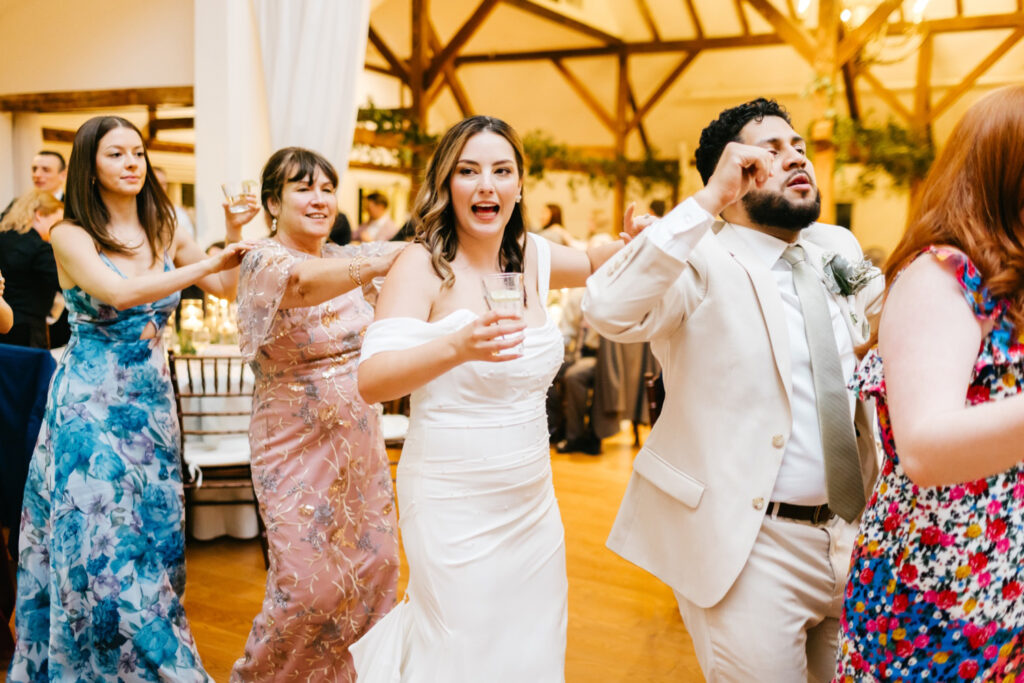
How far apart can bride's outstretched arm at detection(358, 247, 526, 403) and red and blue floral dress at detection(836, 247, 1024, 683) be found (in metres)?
0.61

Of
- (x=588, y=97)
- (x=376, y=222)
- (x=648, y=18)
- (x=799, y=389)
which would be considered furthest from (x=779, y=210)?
(x=588, y=97)

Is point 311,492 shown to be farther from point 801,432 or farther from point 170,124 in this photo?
point 170,124

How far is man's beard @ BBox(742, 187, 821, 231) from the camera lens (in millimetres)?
1770

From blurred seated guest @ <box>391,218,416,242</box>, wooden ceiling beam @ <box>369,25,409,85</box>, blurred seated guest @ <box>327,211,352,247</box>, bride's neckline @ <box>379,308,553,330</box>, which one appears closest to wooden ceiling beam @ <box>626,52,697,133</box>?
wooden ceiling beam @ <box>369,25,409,85</box>

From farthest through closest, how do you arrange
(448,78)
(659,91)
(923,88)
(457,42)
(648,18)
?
1. (659,91)
2. (648,18)
3. (923,88)
4. (448,78)
5. (457,42)

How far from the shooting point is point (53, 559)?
95.2 inches

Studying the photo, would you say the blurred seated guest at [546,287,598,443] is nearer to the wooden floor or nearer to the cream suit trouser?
the wooden floor

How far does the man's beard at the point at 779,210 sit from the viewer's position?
5.81ft

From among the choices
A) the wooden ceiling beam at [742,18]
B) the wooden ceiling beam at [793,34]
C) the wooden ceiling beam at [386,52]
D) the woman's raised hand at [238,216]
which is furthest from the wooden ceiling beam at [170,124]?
the woman's raised hand at [238,216]

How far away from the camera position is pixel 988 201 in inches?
50.6

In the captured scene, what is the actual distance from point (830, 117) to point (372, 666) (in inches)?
279

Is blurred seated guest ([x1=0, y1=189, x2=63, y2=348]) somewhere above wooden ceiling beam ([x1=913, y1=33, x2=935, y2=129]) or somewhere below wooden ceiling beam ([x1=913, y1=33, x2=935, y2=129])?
below

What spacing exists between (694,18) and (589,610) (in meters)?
10.9

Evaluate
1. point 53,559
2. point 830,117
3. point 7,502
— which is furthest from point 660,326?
point 830,117
